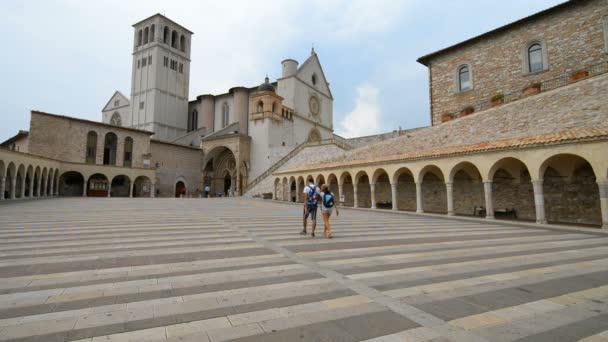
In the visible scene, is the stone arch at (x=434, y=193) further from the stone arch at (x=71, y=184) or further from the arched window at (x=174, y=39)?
the arched window at (x=174, y=39)

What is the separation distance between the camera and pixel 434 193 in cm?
1952

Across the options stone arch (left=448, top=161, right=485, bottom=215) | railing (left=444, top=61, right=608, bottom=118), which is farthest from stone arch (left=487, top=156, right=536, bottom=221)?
railing (left=444, top=61, right=608, bottom=118)

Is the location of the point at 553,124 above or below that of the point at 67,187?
above

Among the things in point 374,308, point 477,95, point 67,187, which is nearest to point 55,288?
point 374,308

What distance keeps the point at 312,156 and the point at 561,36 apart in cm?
2204

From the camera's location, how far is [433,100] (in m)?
25.5

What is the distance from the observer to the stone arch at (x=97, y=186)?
33.2 metres

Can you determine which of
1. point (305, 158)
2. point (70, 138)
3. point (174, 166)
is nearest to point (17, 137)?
point (70, 138)

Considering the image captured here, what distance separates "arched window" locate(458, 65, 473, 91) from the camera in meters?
23.4

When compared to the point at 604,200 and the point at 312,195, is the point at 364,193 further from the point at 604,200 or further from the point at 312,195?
the point at 312,195

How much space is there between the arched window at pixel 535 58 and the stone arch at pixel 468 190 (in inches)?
362

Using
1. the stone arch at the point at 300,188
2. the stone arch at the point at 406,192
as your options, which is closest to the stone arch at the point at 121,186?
the stone arch at the point at 300,188

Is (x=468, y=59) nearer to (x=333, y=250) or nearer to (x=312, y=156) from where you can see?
(x=312, y=156)

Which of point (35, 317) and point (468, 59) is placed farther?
point (468, 59)
